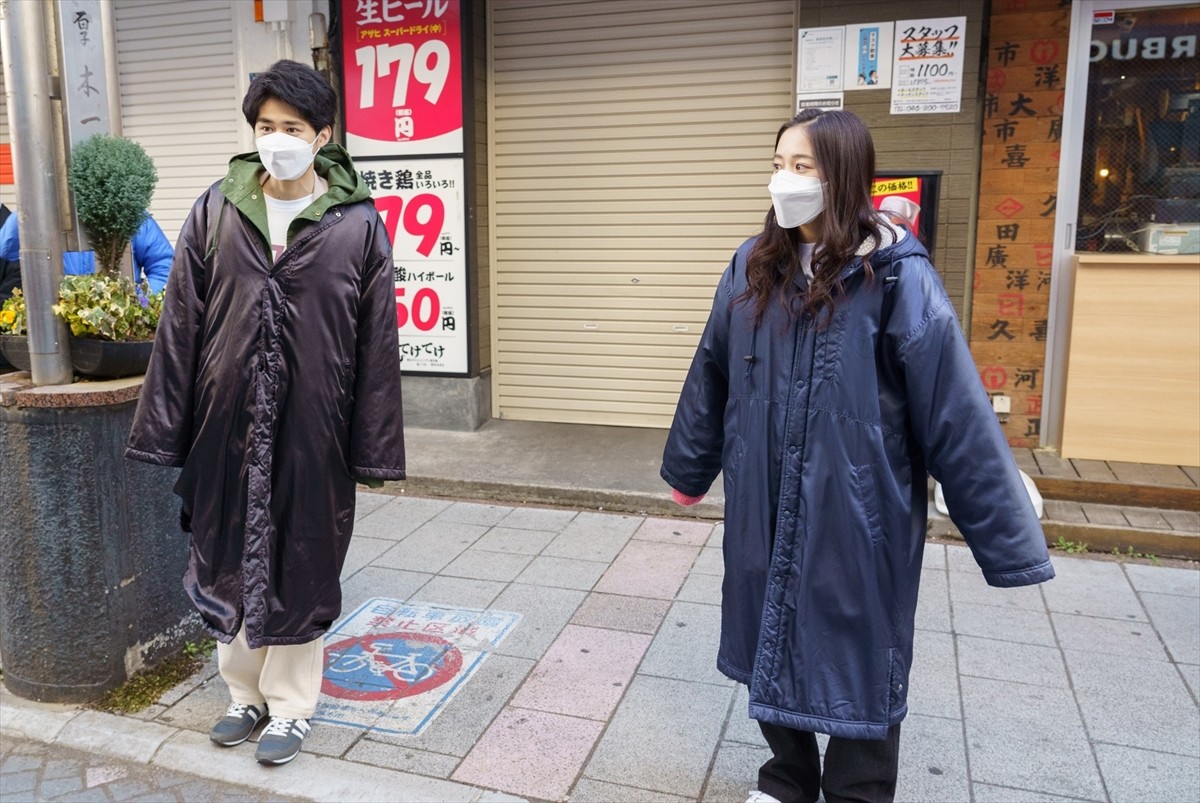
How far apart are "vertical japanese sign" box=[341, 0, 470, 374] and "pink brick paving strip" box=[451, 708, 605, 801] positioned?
3.98 m

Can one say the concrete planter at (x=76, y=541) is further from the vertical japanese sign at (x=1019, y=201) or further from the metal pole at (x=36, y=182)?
the vertical japanese sign at (x=1019, y=201)

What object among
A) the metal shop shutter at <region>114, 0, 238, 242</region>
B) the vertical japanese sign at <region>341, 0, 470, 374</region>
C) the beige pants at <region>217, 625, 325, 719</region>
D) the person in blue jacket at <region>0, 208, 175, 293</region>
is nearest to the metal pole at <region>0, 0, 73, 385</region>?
the person in blue jacket at <region>0, 208, 175, 293</region>

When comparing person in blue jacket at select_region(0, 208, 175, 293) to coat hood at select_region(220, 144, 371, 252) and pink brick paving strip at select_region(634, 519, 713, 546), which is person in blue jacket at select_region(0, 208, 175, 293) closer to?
coat hood at select_region(220, 144, 371, 252)

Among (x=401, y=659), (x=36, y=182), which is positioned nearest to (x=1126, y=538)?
(x=401, y=659)

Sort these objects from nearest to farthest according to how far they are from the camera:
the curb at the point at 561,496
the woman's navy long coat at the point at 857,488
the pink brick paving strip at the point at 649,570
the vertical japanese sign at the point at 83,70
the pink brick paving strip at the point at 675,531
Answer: the woman's navy long coat at the point at 857,488, the vertical japanese sign at the point at 83,70, the pink brick paving strip at the point at 649,570, the pink brick paving strip at the point at 675,531, the curb at the point at 561,496

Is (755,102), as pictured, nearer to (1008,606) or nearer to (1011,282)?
(1011,282)

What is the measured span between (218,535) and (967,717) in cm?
266

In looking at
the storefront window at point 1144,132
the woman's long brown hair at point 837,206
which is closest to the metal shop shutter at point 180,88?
the storefront window at point 1144,132

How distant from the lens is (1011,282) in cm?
609

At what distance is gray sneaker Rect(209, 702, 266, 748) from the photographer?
331 centimetres

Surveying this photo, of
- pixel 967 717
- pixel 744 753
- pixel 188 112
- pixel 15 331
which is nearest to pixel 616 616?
pixel 744 753

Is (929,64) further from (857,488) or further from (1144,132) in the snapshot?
(857,488)

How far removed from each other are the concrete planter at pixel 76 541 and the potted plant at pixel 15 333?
152 mm

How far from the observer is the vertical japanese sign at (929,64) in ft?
18.8
